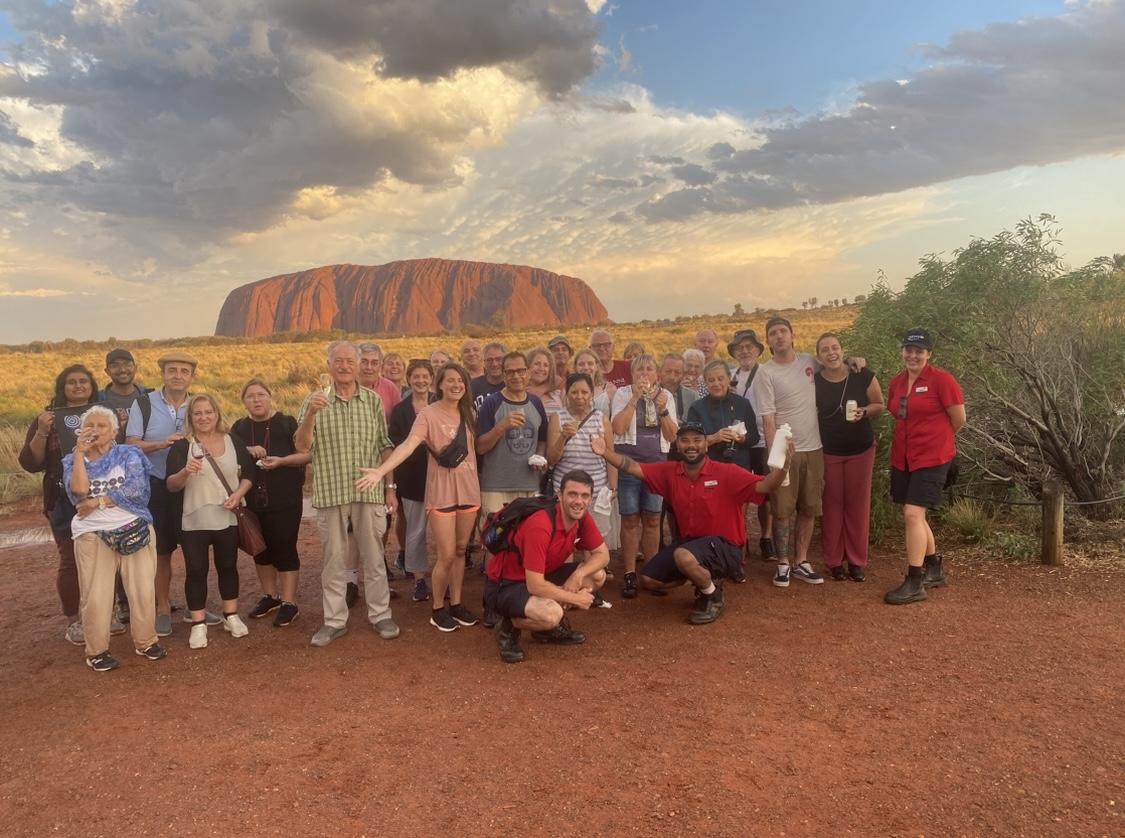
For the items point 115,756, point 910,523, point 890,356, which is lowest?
point 115,756

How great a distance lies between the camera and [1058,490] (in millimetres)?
6102

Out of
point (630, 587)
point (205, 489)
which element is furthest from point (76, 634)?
point (630, 587)

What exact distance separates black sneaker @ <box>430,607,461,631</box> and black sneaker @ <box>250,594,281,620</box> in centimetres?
144

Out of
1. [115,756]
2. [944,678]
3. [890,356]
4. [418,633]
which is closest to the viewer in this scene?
[115,756]

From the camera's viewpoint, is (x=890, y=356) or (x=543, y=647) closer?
(x=543, y=647)

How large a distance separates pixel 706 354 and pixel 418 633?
421 centimetres

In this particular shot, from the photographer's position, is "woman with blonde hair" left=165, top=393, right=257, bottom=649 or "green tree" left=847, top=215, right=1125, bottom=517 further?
"green tree" left=847, top=215, right=1125, bottom=517

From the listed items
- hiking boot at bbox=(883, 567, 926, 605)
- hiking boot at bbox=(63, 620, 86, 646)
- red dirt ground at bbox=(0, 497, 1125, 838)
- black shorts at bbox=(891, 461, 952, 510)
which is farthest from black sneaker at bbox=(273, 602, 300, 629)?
black shorts at bbox=(891, 461, 952, 510)

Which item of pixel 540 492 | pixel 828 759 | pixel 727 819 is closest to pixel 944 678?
pixel 828 759

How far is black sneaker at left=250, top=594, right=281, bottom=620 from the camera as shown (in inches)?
234

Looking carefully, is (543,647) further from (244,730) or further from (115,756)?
(115,756)

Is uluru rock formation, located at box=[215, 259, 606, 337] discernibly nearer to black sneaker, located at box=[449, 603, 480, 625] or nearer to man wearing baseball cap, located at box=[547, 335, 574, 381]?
man wearing baseball cap, located at box=[547, 335, 574, 381]

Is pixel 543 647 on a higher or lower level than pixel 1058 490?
lower

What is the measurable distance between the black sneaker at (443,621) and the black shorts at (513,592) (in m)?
0.49
